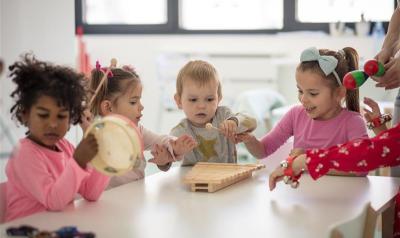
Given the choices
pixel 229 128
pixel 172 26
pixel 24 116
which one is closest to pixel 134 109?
pixel 229 128

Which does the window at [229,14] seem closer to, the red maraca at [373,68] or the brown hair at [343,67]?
the brown hair at [343,67]

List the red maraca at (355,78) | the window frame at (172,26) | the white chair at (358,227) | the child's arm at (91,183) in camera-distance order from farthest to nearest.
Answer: the window frame at (172,26), the red maraca at (355,78), the child's arm at (91,183), the white chair at (358,227)

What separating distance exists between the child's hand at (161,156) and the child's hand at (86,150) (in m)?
0.63

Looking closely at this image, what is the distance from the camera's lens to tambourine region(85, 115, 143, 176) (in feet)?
3.40

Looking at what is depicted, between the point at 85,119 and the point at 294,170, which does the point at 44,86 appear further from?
the point at 294,170

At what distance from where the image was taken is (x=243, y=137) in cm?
188

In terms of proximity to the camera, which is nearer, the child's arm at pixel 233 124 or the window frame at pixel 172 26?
the child's arm at pixel 233 124

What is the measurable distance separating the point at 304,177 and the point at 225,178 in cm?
26

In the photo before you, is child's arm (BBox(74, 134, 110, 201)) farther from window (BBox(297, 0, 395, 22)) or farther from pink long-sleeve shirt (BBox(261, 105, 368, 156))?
window (BBox(297, 0, 395, 22))

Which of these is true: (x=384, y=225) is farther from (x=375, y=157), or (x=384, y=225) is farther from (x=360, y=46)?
(x=360, y=46)

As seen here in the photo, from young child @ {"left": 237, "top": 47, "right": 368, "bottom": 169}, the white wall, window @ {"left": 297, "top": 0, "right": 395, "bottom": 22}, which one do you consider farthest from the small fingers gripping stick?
window @ {"left": 297, "top": 0, "right": 395, "bottom": 22}

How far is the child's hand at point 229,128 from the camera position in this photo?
1806 millimetres

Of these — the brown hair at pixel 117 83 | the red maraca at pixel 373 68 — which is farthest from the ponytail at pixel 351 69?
the brown hair at pixel 117 83

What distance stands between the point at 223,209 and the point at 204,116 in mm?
728
